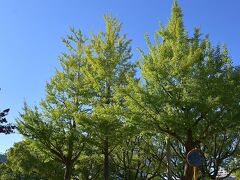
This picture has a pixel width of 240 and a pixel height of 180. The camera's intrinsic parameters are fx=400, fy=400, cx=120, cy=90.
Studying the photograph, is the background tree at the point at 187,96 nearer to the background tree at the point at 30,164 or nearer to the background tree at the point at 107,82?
the background tree at the point at 107,82

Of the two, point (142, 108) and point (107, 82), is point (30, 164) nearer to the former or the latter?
point (107, 82)

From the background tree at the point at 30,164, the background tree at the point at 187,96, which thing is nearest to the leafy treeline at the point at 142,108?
the background tree at the point at 187,96

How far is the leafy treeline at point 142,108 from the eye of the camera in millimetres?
14141

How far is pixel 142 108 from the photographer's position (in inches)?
563

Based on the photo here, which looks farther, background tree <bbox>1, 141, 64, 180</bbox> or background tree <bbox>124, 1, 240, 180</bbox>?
background tree <bbox>1, 141, 64, 180</bbox>

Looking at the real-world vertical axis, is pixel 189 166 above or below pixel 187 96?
below

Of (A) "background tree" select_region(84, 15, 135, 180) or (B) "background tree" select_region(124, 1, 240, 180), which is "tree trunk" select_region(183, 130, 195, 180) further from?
(A) "background tree" select_region(84, 15, 135, 180)

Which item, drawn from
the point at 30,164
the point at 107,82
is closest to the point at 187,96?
the point at 107,82

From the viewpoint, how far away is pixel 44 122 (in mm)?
19719

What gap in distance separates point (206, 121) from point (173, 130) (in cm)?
127

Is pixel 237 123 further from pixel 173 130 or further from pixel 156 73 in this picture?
pixel 156 73

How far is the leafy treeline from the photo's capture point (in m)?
14.1

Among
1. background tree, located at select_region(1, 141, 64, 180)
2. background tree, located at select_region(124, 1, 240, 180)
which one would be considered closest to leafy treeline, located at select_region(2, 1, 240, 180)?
background tree, located at select_region(124, 1, 240, 180)

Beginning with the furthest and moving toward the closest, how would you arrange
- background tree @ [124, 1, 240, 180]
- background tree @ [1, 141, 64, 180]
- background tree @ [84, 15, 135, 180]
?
background tree @ [1, 141, 64, 180], background tree @ [84, 15, 135, 180], background tree @ [124, 1, 240, 180]
